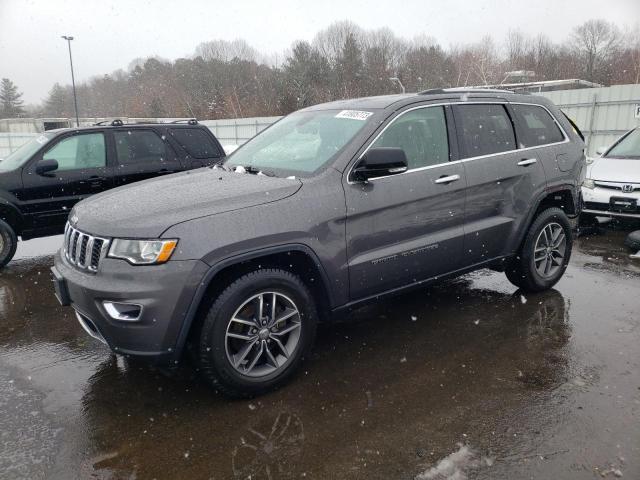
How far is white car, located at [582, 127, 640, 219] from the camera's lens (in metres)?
7.15

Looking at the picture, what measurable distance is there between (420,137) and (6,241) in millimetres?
5300

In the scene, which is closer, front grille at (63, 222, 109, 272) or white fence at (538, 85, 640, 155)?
front grille at (63, 222, 109, 272)

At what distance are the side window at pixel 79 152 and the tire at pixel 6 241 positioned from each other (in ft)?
3.17

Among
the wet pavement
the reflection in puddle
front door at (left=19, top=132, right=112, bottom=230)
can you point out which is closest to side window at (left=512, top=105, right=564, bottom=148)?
the wet pavement

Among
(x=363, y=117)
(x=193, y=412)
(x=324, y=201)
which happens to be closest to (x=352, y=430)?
(x=193, y=412)

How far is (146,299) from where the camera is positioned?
2781 mm

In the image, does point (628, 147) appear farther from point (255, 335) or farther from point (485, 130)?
point (255, 335)

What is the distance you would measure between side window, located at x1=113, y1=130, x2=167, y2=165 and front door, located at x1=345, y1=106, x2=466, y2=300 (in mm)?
4353

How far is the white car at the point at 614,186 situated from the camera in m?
7.15

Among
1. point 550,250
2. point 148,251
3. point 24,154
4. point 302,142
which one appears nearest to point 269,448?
point 148,251

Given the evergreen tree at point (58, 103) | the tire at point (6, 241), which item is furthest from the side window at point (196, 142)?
the evergreen tree at point (58, 103)

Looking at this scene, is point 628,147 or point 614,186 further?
point 628,147

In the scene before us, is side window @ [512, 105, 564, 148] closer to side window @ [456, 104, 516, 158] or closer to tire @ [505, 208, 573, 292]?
side window @ [456, 104, 516, 158]

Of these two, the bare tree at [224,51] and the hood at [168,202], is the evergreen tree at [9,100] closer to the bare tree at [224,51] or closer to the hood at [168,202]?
the bare tree at [224,51]
